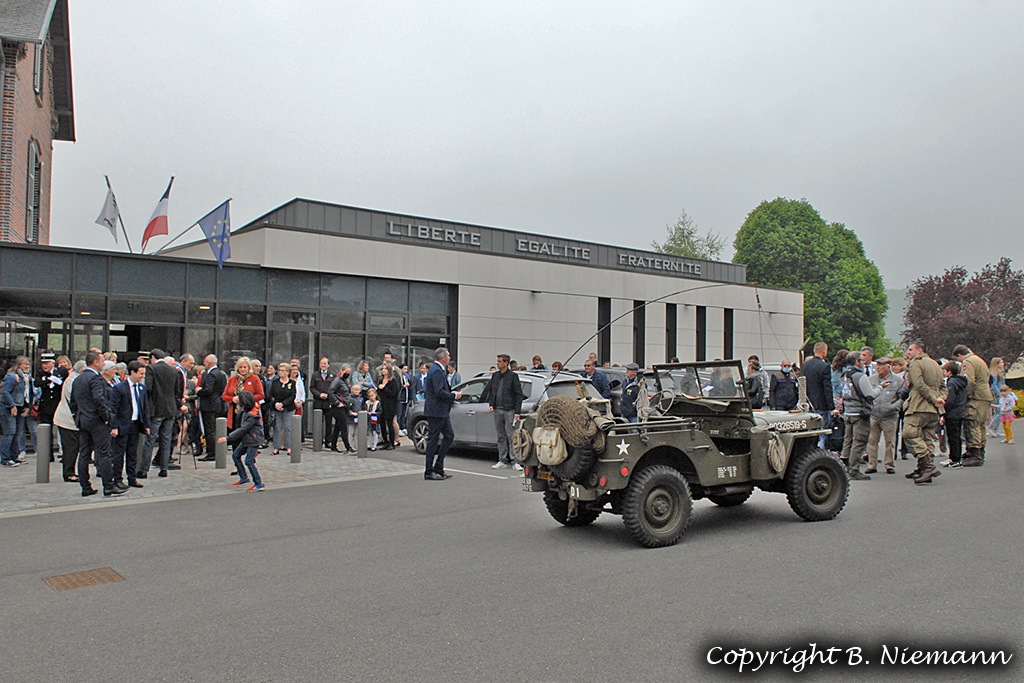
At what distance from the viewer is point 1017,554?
247 inches

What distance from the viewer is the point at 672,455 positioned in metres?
7.29

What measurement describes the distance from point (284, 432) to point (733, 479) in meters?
9.69

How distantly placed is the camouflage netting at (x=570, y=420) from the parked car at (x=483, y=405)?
571 centimetres

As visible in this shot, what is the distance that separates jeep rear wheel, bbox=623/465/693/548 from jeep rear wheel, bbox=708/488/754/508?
1067mm

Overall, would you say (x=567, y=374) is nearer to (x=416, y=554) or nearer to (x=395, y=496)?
(x=395, y=496)

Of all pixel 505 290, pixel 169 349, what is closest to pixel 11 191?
pixel 169 349

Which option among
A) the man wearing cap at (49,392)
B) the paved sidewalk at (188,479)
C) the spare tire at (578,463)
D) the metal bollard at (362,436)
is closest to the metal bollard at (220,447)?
the paved sidewalk at (188,479)

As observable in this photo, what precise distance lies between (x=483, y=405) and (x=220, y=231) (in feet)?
29.5

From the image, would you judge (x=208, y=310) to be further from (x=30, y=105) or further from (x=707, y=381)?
(x=707, y=381)

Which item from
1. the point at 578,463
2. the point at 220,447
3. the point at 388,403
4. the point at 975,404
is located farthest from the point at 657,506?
the point at 388,403

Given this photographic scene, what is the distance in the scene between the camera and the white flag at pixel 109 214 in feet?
68.7

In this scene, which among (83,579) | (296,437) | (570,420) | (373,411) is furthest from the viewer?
(373,411)

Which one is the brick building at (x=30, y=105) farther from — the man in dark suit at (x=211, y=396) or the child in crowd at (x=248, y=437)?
the child in crowd at (x=248, y=437)

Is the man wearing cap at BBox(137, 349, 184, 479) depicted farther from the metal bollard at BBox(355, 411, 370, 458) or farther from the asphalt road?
the metal bollard at BBox(355, 411, 370, 458)
